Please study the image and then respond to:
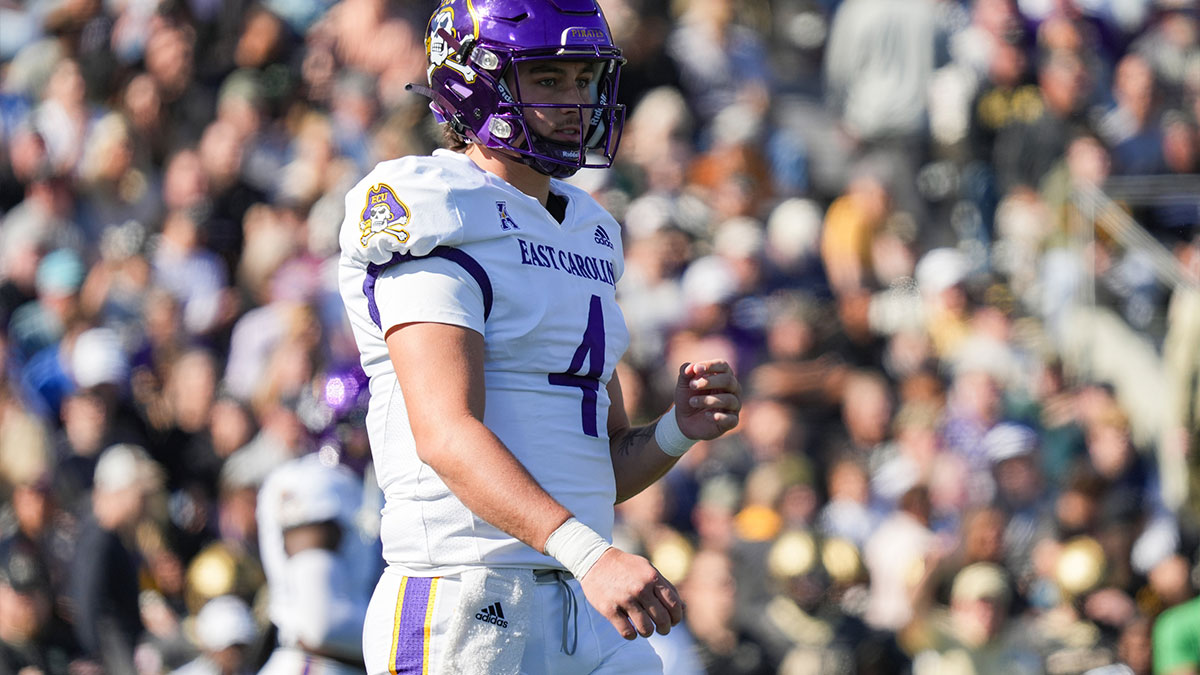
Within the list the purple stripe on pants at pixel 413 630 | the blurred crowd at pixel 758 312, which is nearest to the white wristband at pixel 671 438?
the purple stripe on pants at pixel 413 630

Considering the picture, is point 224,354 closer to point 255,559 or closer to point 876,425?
point 255,559

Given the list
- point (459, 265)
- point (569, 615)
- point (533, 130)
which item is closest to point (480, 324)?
point (459, 265)

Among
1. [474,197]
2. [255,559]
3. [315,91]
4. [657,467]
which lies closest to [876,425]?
[255,559]

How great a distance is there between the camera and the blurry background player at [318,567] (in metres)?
5.44

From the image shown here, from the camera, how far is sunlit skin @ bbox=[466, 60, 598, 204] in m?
3.51

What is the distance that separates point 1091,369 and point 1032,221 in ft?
3.23

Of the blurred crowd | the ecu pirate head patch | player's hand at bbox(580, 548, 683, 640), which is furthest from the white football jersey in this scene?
the blurred crowd

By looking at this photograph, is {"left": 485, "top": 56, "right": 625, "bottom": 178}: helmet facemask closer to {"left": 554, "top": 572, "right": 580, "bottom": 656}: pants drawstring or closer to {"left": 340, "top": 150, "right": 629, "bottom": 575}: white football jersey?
{"left": 340, "top": 150, "right": 629, "bottom": 575}: white football jersey

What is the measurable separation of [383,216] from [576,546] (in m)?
0.79

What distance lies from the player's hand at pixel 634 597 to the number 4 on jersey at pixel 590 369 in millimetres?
604

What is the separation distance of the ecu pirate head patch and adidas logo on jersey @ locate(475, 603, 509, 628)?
2.44 feet

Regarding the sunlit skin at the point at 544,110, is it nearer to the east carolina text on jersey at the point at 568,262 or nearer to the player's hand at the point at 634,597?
the east carolina text on jersey at the point at 568,262

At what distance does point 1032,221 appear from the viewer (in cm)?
924

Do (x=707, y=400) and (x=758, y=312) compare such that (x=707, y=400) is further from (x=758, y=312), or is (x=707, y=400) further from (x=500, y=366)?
(x=758, y=312)
